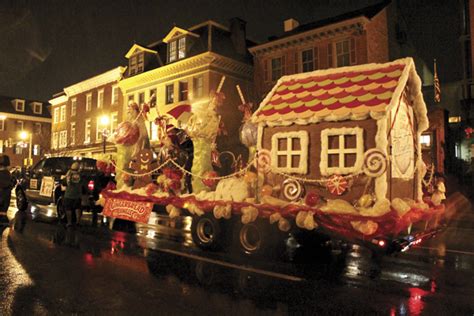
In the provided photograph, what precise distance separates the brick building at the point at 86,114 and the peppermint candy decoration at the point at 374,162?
3167 cm

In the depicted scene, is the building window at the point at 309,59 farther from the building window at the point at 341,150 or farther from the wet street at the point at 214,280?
the building window at the point at 341,150

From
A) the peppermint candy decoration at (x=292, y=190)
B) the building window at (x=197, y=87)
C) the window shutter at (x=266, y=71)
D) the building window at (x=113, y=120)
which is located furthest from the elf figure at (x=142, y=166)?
the building window at (x=113, y=120)

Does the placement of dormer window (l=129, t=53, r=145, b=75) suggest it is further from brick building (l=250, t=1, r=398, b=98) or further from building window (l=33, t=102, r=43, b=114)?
building window (l=33, t=102, r=43, b=114)

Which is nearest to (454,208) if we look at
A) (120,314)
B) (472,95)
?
(472,95)

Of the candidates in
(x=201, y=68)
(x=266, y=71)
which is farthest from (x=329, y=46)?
(x=201, y=68)

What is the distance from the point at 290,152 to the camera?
682 cm

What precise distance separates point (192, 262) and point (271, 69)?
22821mm

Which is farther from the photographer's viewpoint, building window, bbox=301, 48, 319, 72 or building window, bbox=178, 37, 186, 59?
building window, bbox=178, 37, 186, 59

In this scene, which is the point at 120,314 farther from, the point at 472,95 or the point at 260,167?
the point at 472,95

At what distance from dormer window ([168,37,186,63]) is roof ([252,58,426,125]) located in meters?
24.5

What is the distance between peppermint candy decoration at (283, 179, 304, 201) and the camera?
6547 millimetres

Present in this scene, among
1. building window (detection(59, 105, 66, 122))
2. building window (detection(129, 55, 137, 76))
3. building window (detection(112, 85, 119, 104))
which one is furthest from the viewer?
building window (detection(59, 105, 66, 122))

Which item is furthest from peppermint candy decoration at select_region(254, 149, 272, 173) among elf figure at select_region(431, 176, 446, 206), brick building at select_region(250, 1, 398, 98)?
brick building at select_region(250, 1, 398, 98)

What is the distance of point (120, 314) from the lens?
4.35 meters
